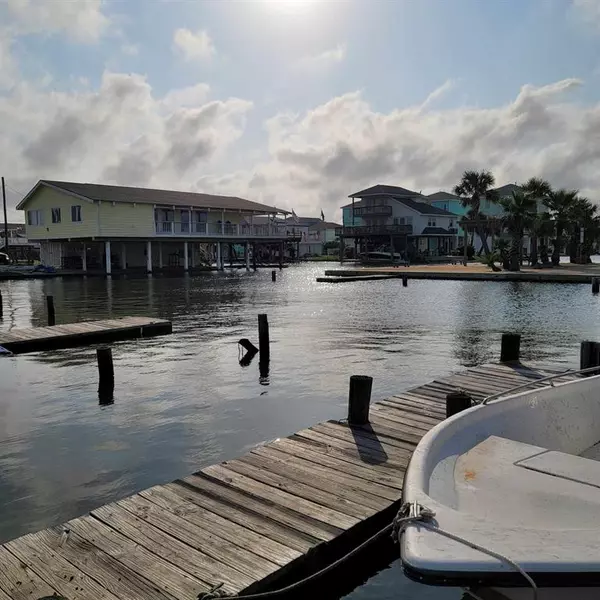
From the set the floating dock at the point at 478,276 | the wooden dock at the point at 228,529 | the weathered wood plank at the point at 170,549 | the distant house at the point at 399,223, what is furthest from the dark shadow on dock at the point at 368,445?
the distant house at the point at 399,223

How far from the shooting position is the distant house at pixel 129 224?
48.1m

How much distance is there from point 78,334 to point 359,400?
1178 cm

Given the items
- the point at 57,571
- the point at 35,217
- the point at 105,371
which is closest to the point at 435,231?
the point at 35,217

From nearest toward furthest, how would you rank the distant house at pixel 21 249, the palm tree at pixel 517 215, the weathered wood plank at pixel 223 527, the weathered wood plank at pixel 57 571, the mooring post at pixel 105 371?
the weathered wood plank at pixel 57 571
the weathered wood plank at pixel 223 527
the mooring post at pixel 105 371
the palm tree at pixel 517 215
the distant house at pixel 21 249

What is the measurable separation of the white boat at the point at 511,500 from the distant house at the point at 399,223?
2803 inches

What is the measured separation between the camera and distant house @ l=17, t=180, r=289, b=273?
158 feet

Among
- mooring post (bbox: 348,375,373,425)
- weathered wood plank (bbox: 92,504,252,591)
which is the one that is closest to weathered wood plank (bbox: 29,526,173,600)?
weathered wood plank (bbox: 92,504,252,591)

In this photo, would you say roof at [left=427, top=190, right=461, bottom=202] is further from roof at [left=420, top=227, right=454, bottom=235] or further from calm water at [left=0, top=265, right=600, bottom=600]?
calm water at [left=0, top=265, right=600, bottom=600]

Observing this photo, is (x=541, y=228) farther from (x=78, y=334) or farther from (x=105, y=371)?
(x=105, y=371)

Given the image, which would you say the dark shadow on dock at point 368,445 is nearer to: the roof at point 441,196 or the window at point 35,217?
the window at point 35,217

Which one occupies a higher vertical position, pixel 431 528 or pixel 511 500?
pixel 431 528

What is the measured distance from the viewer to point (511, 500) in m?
4.17

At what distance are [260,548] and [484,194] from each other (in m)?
70.5

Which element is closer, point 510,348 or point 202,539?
point 202,539
